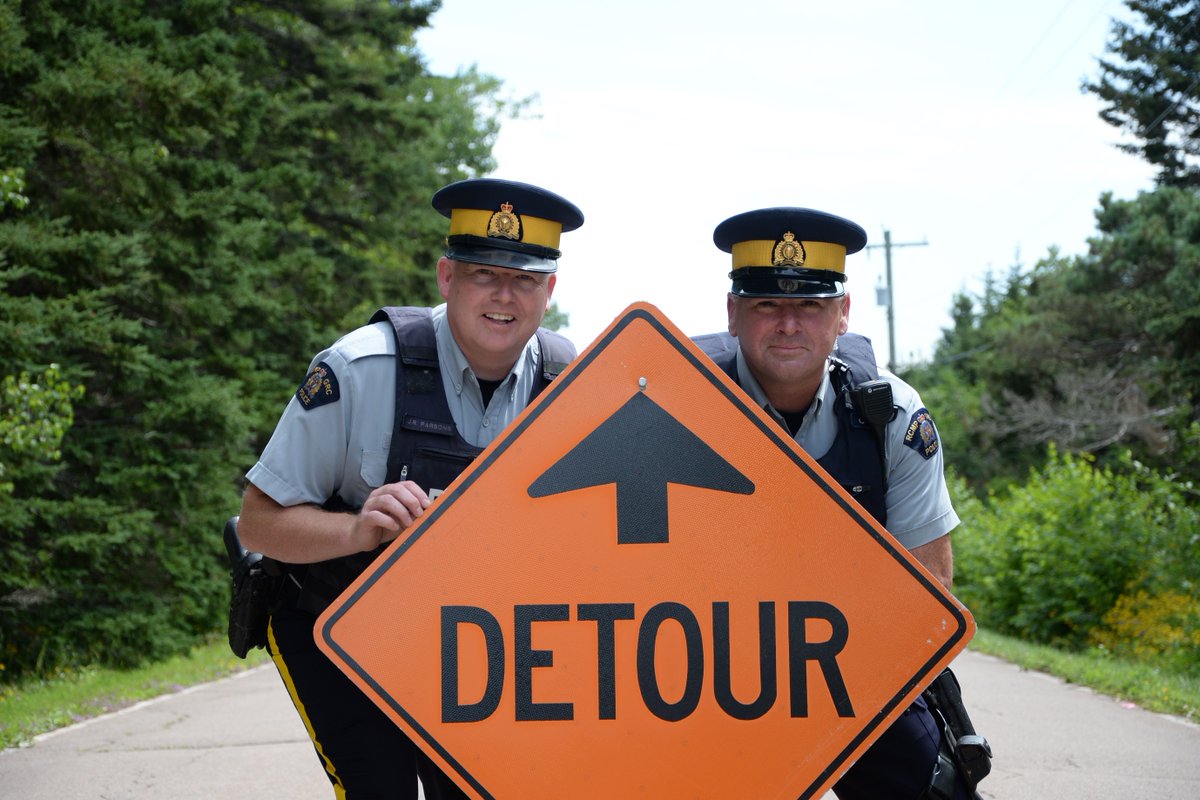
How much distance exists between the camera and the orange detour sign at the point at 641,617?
7.82 feet

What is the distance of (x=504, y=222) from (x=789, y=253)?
0.73 m

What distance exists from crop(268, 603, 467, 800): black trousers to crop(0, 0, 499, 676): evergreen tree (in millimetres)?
7947

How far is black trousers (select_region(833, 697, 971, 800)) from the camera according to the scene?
3.09 m

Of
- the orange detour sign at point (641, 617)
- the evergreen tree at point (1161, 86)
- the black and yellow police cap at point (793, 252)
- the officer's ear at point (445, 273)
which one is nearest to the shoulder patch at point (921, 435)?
the black and yellow police cap at point (793, 252)

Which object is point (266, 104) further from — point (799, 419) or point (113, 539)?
point (799, 419)

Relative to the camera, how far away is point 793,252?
329 cm

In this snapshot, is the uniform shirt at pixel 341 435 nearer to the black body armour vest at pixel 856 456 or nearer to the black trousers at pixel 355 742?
the black trousers at pixel 355 742

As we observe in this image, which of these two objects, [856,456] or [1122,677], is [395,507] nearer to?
[856,456]

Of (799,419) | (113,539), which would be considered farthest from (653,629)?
(113,539)

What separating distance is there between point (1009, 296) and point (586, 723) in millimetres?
90484

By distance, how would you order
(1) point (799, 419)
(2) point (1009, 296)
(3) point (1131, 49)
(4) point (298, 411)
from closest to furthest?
(4) point (298, 411) < (1) point (799, 419) < (3) point (1131, 49) < (2) point (1009, 296)

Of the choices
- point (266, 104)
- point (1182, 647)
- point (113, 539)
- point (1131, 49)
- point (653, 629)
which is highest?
point (1131, 49)

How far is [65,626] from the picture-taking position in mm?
12688

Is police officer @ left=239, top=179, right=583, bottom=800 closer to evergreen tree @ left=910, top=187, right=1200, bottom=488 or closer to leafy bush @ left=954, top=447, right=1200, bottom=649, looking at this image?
leafy bush @ left=954, top=447, right=1200, bottom=649
